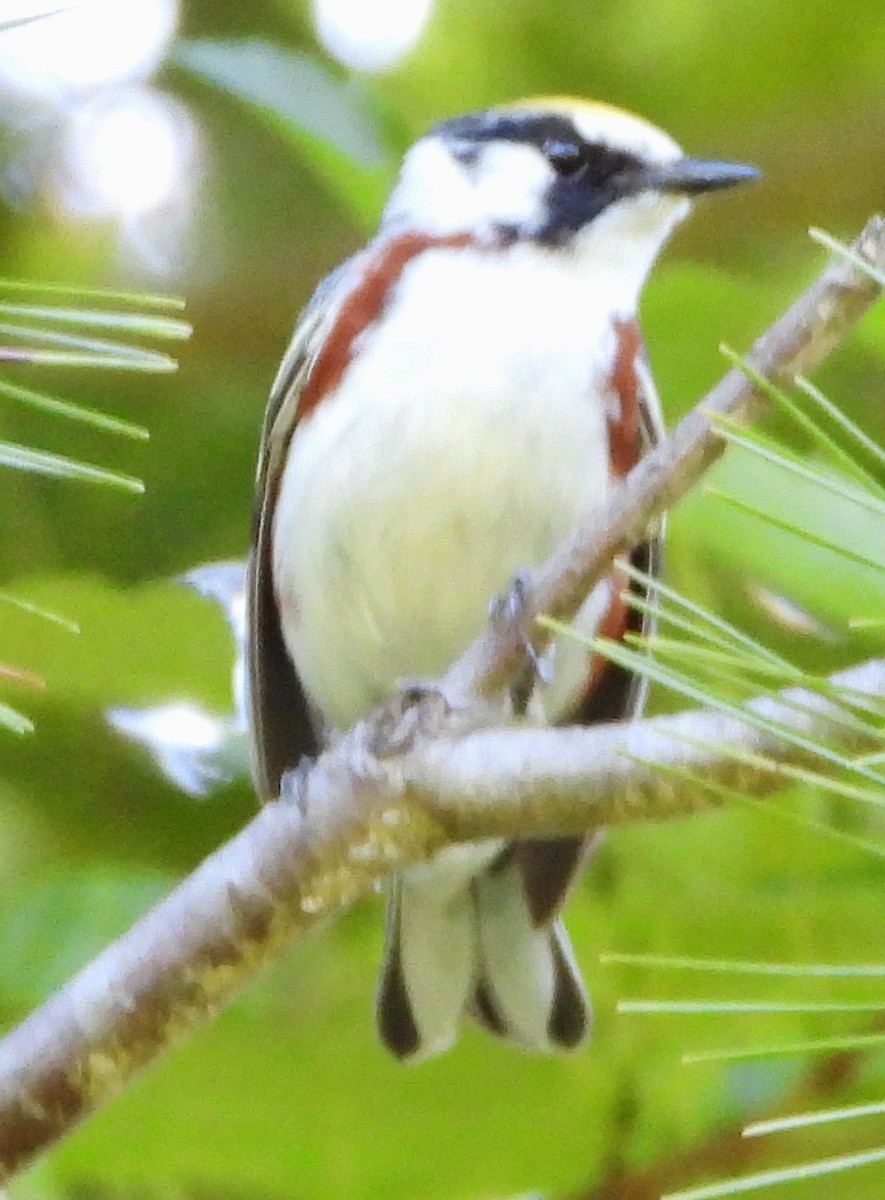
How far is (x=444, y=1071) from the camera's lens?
1320 millimetres

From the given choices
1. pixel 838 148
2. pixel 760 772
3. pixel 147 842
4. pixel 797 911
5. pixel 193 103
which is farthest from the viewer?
pixel 193 103

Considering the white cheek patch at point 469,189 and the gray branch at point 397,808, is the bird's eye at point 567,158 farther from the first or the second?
the gray branch at point 397,808

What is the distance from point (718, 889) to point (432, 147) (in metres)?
0.71

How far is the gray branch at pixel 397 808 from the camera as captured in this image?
0.74 metres

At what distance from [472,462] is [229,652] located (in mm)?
230

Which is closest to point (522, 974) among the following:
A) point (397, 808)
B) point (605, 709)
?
point (605, 709)

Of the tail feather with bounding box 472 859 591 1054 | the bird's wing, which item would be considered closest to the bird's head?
the bird's wing

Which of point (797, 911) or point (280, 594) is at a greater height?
point (280, 594)

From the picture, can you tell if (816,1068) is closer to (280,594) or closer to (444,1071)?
(444,1071)

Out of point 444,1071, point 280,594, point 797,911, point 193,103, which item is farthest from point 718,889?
point 193,103

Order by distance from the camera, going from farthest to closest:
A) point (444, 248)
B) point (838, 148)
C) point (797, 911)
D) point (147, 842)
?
1. point (838, 148)
2. point (147, 842)
3. point (444, 248)
4. point (797, 911)

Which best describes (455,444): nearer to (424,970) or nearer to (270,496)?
(270,496)

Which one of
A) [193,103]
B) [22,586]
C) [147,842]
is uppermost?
[193,103]

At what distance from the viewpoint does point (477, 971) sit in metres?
1.49
